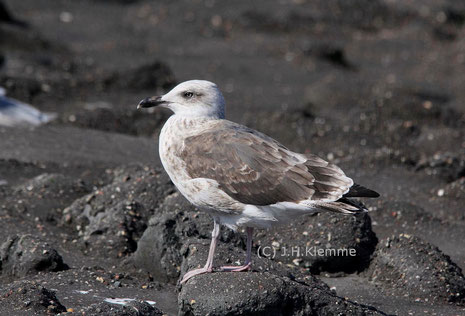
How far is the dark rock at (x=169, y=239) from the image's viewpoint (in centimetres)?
676

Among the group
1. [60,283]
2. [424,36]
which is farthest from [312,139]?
[424,36]

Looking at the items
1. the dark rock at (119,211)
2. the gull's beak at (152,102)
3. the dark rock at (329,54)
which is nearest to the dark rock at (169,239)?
the dark rock at (119,211)

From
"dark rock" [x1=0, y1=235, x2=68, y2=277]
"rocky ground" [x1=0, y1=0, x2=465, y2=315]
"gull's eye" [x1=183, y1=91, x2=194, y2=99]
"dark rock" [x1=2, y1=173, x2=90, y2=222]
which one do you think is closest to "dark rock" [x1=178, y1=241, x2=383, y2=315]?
"rocky ground" [x1=0, y1=0, x2=465, y2=315]

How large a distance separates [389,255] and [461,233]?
6.47ft

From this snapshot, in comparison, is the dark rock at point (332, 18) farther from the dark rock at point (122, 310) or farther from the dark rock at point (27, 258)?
the dark rock at point (122, 310)

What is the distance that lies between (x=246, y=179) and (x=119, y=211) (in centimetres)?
217

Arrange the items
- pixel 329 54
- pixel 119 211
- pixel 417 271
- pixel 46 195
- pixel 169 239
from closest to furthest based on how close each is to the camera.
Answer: pixel 169 239 < pixel 417 271 < pixel 119 211 < pixel 46 195 < pixel 329 54

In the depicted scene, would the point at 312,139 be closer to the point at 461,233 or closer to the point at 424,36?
the point at 461,233

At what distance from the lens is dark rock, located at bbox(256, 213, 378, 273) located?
24.0ft

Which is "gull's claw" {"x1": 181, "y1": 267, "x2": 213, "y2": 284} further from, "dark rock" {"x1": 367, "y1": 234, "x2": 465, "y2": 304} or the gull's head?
"dark rock" {"x1": 367, "y1": 234, "x2": 465, "y2": 304}

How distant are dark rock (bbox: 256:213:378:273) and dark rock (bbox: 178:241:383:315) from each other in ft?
4.44

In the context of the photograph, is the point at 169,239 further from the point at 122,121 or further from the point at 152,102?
the point at 122,121

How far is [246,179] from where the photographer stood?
5.74 meters

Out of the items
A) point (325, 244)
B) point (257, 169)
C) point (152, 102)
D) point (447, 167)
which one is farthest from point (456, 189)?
point (152, 102)
